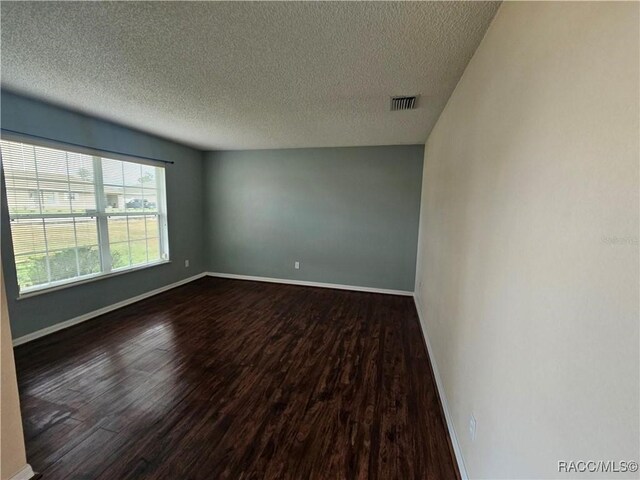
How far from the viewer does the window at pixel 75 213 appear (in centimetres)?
254

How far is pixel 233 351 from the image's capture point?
2600mm

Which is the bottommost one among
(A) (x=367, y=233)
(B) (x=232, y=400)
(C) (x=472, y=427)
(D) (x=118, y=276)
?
(B) (x=232, y=400)

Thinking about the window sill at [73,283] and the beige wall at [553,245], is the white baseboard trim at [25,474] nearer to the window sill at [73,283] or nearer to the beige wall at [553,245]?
the window sill at [73,283]

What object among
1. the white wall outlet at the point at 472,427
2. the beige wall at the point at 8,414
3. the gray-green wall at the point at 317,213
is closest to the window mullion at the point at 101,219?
the gray-green wall at the point at 317,213

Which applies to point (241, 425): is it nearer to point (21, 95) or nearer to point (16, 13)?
point (16, 13)

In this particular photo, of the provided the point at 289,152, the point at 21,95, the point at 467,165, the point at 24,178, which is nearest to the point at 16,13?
the point at 21,95

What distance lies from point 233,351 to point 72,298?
6.95 ft

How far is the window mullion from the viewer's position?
3.20 metres

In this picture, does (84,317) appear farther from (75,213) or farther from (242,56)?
(242,56)

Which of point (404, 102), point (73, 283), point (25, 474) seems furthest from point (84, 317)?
point (404, 102)

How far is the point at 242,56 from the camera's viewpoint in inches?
66.7

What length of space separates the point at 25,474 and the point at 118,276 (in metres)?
2.60

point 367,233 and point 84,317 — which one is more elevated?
point 367,233

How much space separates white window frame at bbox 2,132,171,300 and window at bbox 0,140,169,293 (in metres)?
0.01
